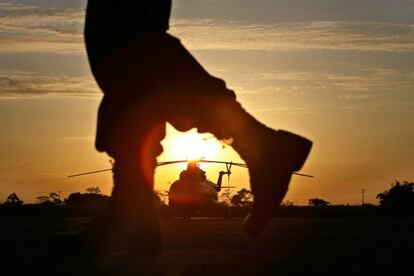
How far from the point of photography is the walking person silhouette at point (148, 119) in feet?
17.9

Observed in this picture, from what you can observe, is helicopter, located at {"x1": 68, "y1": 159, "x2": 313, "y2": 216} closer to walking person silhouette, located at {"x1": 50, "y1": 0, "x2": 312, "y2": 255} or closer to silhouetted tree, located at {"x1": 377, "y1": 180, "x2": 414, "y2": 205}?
walking person silhouette, located at {"x1": 50, "y1": 0, "x2": 312, "y2": 255}

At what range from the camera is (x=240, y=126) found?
5531mm

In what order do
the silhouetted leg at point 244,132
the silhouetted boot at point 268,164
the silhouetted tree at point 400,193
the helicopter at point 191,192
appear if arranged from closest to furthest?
the silhouetted leg at point 244,132 < the silhouetted boot at point 268,164 < the helicopter at point 191,192 < the silhouetted tree at point 400,193

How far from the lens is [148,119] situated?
5664 mm

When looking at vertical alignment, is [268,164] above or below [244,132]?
below

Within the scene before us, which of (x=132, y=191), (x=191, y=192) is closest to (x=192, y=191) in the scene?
(x=191, y=192)

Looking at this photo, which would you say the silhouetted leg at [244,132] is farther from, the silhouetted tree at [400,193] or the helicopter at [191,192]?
the silhouetted tree at [400,193]

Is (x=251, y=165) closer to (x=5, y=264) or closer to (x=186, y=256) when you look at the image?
(x=186, y=256)

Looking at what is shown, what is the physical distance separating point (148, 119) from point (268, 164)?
784mm

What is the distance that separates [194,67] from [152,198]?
0.91 m

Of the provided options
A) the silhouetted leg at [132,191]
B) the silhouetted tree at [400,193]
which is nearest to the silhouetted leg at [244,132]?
the silhouetted leg at [132,191]

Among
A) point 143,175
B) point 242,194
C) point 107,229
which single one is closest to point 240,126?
point 143,175

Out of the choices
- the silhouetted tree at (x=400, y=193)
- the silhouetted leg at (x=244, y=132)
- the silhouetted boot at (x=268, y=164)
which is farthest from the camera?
the silhouetted tree at (x=400, y=193)

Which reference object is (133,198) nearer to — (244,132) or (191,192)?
(244,132)
